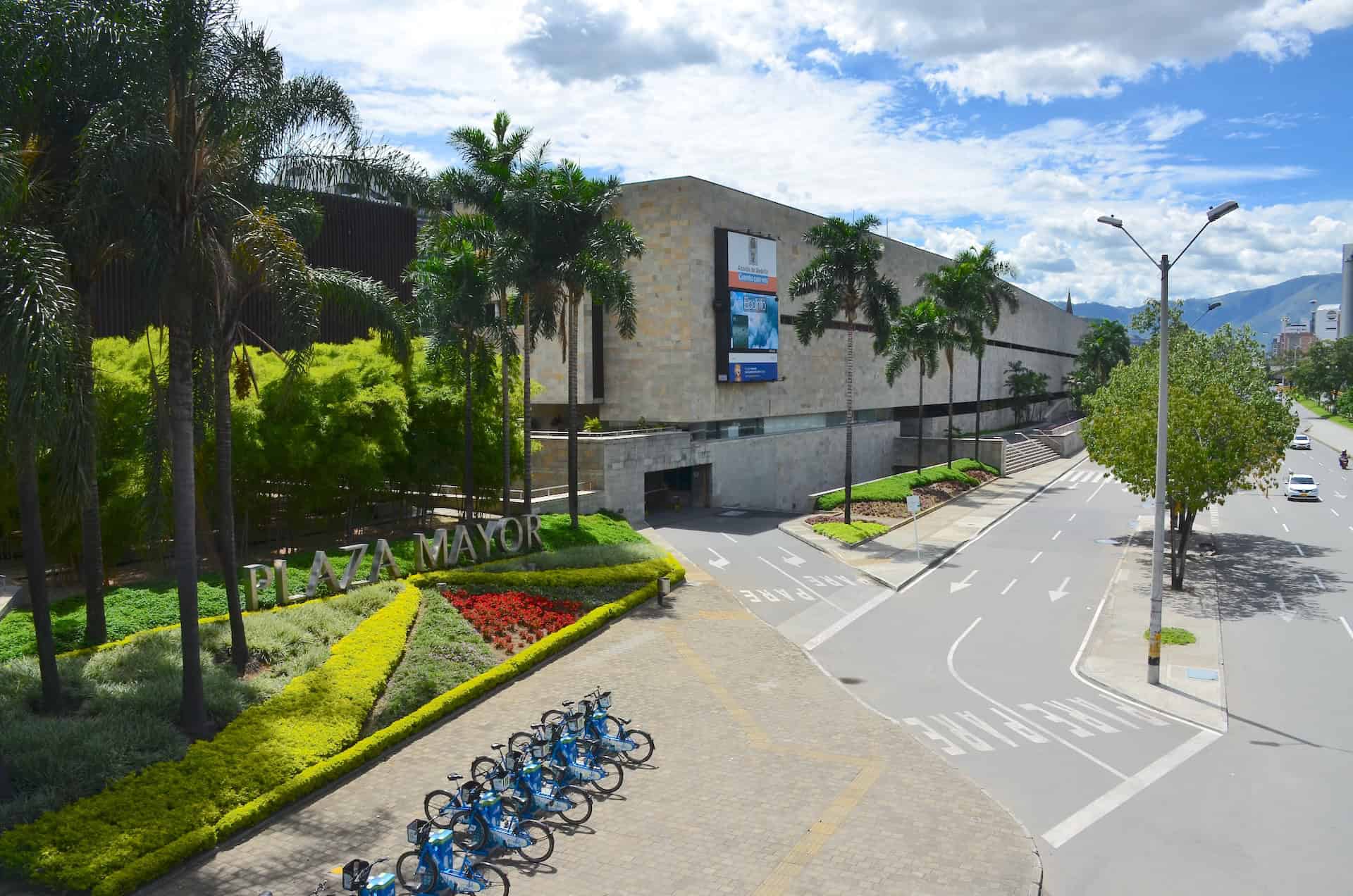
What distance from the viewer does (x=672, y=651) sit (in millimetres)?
22234

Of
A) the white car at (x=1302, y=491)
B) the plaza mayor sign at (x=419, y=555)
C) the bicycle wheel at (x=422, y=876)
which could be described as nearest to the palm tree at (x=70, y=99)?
the plaza mayor sign at (x=419, y=555)

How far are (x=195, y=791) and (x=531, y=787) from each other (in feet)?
14.6

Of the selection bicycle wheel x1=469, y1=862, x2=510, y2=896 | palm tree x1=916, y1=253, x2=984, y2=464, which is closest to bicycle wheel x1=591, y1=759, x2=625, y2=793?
bicycle wheel x1=469, y1=862, x2=510, y2=896

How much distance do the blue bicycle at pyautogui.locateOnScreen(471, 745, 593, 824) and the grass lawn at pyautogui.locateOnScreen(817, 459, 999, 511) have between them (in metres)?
32.0

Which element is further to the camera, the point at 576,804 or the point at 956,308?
the point at 956,308

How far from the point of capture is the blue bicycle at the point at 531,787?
42.8ft

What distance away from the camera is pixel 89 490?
13.8m

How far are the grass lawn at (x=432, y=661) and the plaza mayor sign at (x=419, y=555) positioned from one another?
1849 millimetres

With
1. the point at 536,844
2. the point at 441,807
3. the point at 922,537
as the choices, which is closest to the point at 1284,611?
the point at 922,537

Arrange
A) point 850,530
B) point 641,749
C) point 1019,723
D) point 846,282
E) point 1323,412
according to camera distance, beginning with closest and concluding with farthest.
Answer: point 641,749
point 1019,723
point 850,530
point 846,282
point 1323,412

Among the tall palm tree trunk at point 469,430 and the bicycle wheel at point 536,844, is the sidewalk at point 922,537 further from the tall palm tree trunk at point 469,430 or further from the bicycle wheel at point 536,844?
the bicycle wheel at point 536,844

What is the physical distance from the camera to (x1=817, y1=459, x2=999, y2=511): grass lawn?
46.9 m

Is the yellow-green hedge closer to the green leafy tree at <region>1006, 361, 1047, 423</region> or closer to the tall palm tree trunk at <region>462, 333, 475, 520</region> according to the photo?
the tall palm tree trunk at <region>462, 333, 475, 520</region>

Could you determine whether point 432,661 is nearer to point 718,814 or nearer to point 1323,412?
point 718,814
